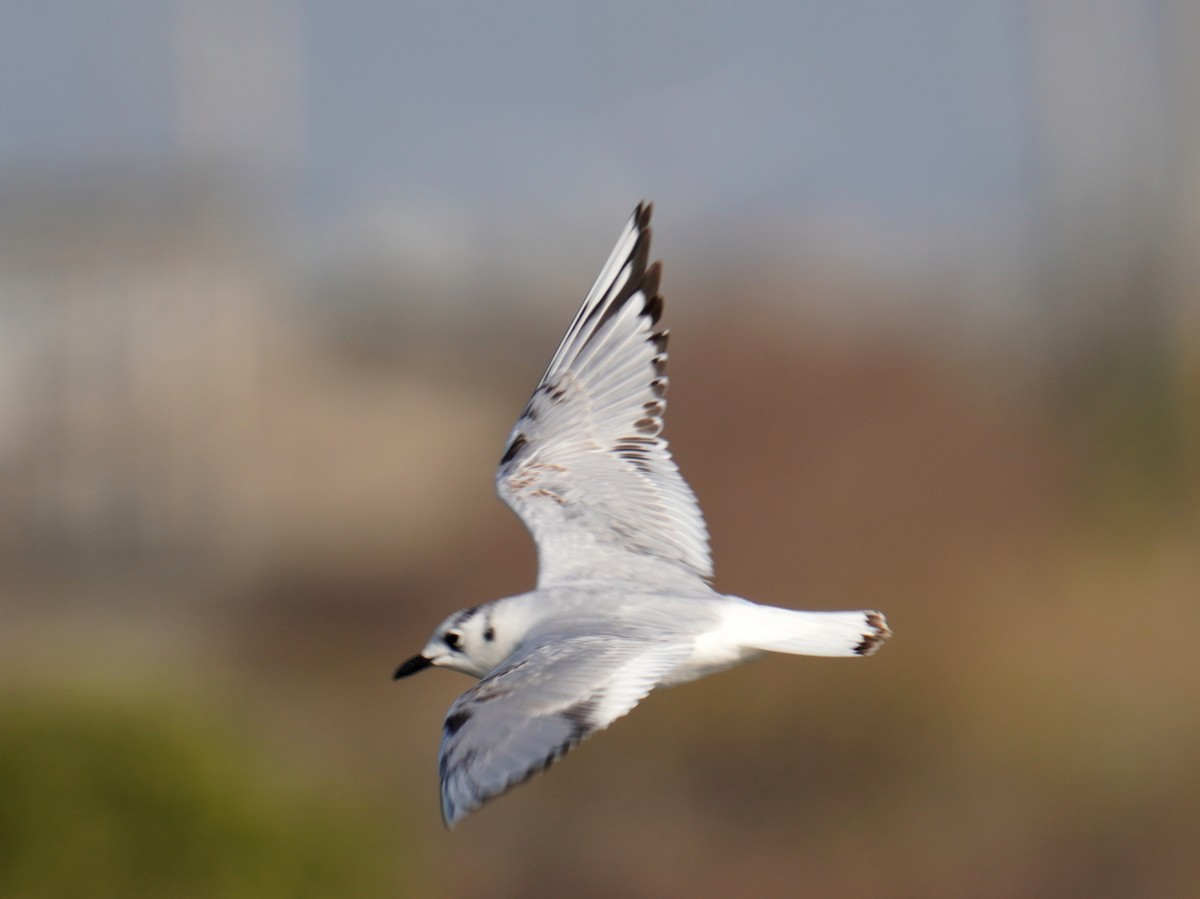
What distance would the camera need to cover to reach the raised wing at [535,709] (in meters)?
2.40

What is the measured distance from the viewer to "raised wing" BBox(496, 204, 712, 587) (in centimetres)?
338

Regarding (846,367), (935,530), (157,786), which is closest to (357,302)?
(846,367)

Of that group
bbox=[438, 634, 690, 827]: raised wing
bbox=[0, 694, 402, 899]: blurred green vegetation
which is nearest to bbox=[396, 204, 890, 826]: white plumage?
bbox=[438, 634, 690, 827]: raised wing

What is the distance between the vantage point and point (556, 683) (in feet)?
8.43

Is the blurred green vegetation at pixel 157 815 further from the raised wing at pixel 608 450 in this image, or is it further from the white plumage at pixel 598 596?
Result: the raised wing at pixel 608 450

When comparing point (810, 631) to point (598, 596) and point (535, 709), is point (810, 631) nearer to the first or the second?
point (598, 596)

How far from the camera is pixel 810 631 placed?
9.95ft

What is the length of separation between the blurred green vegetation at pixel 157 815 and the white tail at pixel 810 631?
1.51 m

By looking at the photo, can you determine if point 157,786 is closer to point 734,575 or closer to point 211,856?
point 211,856

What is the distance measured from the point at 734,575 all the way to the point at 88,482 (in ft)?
19.4

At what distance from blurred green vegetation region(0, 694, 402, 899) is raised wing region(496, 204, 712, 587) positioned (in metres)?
1.03

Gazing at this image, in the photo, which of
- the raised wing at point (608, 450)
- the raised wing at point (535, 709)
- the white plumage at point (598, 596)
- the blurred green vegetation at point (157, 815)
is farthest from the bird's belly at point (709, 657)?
the blurred green vegetation at point (157, 815)

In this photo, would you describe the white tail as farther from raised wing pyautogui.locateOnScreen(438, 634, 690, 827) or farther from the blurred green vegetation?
the blurred green vegetation

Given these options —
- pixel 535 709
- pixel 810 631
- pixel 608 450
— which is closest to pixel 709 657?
pixel 810 631
